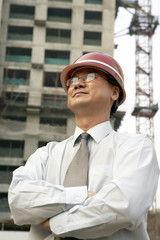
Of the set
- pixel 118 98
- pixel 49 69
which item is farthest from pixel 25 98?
pixel 118 98

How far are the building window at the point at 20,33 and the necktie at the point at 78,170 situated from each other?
30.3m

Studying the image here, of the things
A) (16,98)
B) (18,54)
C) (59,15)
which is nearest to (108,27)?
(59,15)

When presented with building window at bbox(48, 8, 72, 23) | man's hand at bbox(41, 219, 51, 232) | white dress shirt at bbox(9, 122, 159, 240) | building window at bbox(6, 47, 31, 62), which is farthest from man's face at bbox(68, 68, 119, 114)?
building window at bbox(48, 8, 72, 23)

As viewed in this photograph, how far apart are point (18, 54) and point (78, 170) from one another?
31172mm

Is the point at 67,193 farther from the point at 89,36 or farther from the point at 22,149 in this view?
the point at 89,36

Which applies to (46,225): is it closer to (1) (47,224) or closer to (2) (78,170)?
(1) (47,224)

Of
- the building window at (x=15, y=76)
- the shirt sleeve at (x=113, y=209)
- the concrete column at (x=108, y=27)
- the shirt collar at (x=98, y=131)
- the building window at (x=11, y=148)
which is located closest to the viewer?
the shirt sleeve at (x=113, y=209)

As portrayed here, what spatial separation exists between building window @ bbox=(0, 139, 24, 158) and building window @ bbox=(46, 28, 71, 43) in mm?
9879

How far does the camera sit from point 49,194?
7.94 ft

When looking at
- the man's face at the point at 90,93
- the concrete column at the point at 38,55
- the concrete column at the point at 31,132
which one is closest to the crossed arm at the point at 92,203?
the man's face at the point at 90,93

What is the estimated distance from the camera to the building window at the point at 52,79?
103 feet

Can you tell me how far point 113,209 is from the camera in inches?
88.6

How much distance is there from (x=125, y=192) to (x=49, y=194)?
53cm

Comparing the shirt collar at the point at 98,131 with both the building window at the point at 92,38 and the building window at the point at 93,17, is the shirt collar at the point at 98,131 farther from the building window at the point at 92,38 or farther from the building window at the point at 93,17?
the building window at the point at 93,17
